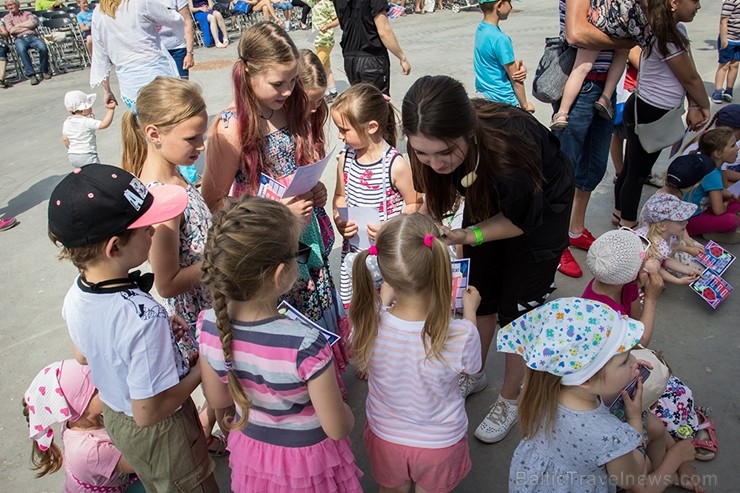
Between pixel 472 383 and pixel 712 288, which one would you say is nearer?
pixel 472 383

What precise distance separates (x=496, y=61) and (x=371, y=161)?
200cm

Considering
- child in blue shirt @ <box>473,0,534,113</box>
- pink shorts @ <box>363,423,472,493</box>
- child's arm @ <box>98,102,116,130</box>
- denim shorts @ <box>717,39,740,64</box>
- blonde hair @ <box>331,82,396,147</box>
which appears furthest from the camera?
denim shorts @ <box>717,39,740,64</box>

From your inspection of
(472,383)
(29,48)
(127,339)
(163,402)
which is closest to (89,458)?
(163,402)

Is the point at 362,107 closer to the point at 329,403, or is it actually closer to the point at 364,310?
the point at 364,310

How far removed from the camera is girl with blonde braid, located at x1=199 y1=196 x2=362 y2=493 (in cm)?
169

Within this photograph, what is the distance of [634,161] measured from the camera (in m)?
3.90

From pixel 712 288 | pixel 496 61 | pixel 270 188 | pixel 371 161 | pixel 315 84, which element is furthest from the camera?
pixel 496 61

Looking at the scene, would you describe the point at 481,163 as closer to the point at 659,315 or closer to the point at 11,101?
the point at 659,315

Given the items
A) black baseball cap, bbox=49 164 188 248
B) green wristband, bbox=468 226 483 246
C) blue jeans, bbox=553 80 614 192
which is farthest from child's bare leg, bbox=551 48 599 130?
black baseball cap, bbox=49 164 188 248

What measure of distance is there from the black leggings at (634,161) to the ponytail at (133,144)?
314cm

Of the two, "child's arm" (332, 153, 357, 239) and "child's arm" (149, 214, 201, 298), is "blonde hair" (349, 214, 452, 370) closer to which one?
"child's arm" (149, 214, 201, 298)

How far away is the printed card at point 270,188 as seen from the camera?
2557mm

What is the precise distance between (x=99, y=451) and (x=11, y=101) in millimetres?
10419

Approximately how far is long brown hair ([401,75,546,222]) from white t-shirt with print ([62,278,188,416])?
1134 millimetres
